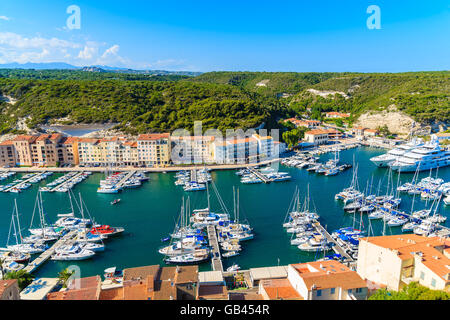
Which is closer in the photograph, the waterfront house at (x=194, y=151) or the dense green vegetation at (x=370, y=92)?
the waterfront house at (x=194, y=151)

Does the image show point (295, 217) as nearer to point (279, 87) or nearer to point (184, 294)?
point (184, 294)

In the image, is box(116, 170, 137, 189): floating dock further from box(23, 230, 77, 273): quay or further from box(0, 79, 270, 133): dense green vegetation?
box(0, 79, 270, 133): dense green vegetation

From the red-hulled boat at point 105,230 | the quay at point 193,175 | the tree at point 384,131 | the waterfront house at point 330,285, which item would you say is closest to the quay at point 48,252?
the red-hulled boat at point 105,230

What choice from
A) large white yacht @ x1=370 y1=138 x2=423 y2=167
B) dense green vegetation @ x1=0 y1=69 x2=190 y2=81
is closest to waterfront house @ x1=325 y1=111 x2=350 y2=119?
large white yacht @ x1=370 y1=138 x2=423 y2=167

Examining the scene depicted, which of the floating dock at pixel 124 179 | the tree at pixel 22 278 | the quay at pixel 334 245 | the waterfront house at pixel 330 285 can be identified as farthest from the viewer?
the floating dock at pixel 124 179

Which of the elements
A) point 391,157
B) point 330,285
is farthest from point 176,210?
point 391,157

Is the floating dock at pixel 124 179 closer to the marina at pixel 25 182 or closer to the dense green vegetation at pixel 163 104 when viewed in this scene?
the marina at pixel 25 182
